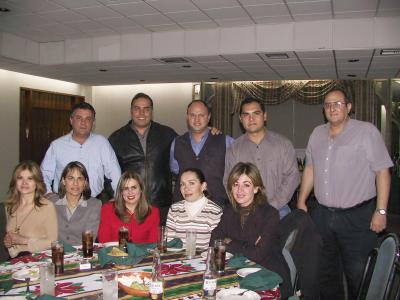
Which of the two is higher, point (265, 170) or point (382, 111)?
point (382, 111)

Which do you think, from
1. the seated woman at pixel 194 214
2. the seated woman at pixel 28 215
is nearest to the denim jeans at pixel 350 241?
the seated woman at pixel 194 214

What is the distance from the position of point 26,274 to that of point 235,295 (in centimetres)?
98

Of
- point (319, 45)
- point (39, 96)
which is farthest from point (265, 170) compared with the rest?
point (39, 96)

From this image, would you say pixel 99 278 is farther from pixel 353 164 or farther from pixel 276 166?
pixel 353 164

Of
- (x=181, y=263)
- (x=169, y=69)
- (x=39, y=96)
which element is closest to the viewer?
(x=181, y=263)

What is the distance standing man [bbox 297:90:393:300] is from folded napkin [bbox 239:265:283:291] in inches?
46.6

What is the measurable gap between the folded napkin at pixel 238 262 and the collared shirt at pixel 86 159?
67.7 inches

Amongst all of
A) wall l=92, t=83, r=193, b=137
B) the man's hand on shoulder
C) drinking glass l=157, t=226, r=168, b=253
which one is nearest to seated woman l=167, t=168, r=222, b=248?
drinking glass l=157, t=226, r=168, b=253

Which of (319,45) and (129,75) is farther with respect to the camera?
(129,75)

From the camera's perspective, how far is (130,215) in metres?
2.90

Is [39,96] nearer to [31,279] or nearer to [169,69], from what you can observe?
[169,69]

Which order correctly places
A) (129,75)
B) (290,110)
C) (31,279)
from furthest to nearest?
(290,110) → (129,75) → (31,279)

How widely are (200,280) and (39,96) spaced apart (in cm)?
819

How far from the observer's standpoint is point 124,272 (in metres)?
1.97
